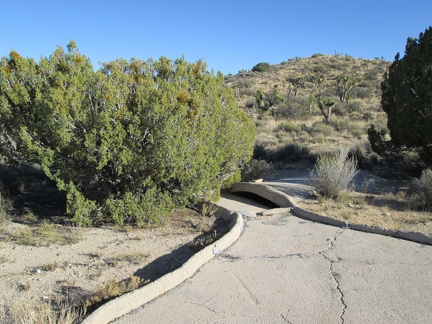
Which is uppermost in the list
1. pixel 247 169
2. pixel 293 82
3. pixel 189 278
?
pixel 293 82

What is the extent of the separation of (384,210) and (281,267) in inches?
165

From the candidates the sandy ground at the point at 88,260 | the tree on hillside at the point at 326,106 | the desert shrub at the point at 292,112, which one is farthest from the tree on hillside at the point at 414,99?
the desert shrub at the point at 292,112

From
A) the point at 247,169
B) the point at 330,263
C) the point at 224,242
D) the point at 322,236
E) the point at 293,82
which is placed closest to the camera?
the point at 330,263

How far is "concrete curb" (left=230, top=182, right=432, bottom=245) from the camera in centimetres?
658

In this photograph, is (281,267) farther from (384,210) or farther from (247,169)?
(247,169)

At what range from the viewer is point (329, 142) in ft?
67.9

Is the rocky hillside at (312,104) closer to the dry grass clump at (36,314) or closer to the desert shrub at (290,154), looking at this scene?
the desert shrub at (290,154)

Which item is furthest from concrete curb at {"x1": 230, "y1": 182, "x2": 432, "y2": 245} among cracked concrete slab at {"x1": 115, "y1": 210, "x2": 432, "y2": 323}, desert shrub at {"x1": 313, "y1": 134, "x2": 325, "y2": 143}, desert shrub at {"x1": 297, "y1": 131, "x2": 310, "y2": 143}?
desert shrub at {"x1": 297, "y1": 131, "x2": 310, "y2": 143}

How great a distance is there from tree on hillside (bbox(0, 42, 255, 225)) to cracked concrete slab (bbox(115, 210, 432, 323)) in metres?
2.06

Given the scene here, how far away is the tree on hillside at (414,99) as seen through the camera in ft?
37.9

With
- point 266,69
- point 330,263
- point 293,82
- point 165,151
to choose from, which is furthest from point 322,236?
point 266,69

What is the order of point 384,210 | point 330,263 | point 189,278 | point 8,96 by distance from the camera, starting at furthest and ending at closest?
point 384,210
point 8,96
point 330,263
point 189,278

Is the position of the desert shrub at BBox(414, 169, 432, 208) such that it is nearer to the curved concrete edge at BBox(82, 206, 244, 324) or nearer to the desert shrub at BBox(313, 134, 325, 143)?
the curved concrete edge at BBox(82, 206, 244, 324)

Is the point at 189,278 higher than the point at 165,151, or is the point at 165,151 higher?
the point at 165,151
